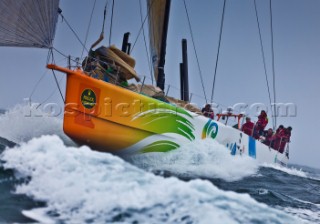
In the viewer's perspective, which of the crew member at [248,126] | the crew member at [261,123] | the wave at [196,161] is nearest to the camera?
the wave at [196,161]

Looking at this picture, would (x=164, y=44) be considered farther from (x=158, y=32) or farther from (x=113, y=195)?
(x=113, y=195)

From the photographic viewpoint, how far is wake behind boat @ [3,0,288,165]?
6527mm

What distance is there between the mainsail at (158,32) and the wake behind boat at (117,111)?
6.02ft

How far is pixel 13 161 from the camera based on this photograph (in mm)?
4094

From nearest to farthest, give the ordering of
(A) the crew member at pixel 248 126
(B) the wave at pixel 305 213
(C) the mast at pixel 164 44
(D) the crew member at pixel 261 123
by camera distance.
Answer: (B) the wave at pixel 305 213, (C) the mast at pixel 164 44, (A) the crew member at pixel 248 126, (D) the crew member at pixel 261 123

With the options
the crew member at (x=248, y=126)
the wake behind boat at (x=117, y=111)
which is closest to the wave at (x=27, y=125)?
the wake behind boat at (x=117, y=111)

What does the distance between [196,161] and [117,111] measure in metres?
2.41

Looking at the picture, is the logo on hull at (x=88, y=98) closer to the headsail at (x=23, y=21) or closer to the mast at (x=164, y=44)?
the headsail at (x=23, y=21)

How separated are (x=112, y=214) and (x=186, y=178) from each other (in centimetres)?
341

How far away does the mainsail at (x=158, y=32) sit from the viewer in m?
10.2

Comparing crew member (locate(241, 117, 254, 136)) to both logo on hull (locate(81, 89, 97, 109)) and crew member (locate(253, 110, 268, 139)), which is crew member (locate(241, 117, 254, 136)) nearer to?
crew member (locate(253, 110, 268, 139))

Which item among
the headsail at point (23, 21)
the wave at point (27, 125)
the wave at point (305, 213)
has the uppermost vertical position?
the headsail at point (23, 21)

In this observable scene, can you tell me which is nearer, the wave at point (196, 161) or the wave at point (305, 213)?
the wave at point (305, 213)

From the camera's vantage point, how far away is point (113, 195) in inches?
125
